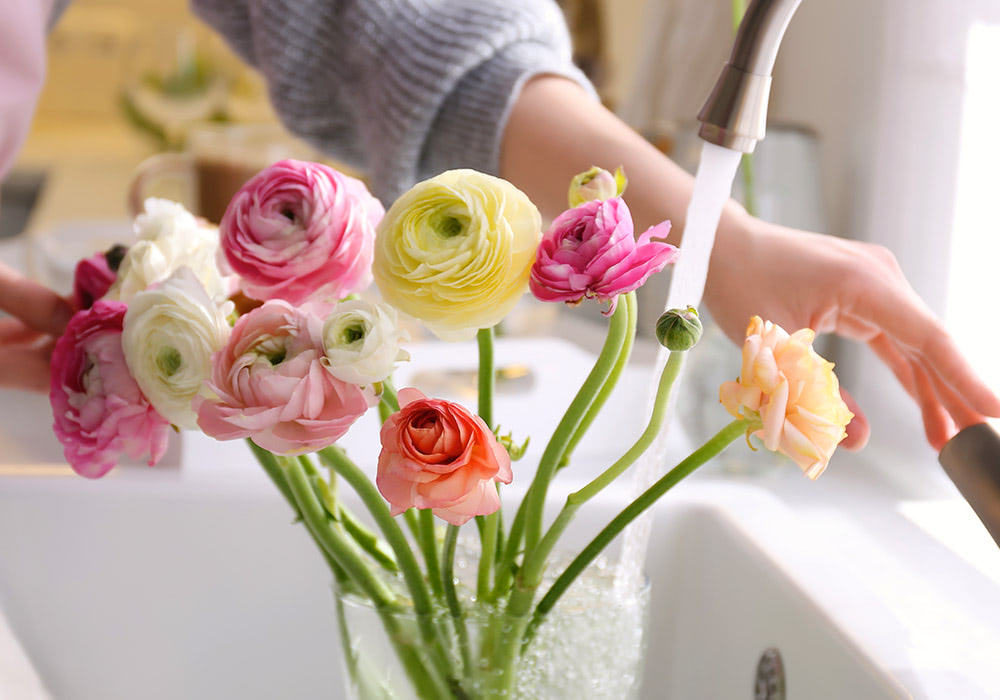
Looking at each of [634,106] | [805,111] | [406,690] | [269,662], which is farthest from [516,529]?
[634,106]

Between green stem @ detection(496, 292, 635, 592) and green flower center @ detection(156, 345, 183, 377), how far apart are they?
0.11 m

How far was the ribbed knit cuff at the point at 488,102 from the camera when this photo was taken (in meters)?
0.53

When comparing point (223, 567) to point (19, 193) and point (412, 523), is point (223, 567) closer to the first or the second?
point (412, 523)

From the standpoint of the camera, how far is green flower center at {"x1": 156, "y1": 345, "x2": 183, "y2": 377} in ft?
0.94

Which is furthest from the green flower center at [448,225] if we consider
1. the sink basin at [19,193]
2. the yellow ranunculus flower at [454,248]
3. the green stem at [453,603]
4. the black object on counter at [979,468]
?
the sink basin at [19,193]

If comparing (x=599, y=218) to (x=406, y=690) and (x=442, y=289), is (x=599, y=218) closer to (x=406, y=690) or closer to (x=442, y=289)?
(x=442, y=289)

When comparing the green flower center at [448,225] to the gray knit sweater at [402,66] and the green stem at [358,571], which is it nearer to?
the green stem at [358,571]

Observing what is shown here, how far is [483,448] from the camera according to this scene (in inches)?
10.5

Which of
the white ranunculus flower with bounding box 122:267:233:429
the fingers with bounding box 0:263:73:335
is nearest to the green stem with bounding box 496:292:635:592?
the white ranunculus flower with bounding box 122:267:233:429

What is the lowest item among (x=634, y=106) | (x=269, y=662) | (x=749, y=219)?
(x=269, y=662)

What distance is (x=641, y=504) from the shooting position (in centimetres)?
31

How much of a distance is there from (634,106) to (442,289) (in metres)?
0.86

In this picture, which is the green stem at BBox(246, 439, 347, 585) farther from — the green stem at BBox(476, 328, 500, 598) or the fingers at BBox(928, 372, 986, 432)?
the fingers at BBox(928, 372, 986, 432)

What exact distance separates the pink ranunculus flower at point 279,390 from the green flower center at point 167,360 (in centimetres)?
2
